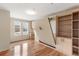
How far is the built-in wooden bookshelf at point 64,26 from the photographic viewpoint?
12.2 feet

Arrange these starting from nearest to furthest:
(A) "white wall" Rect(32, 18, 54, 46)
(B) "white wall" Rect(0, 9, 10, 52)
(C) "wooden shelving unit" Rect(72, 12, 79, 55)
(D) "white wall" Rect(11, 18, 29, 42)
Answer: (C) "wooden shelving unit" Rect(72, 12, 79, 55) → (B) "white wall" Rect(0, 9, 10, 52) → (A) "white wall" Rect(32, 18, 54, 46) → (D) "white wall" Rect(11, 18, 29, 42)

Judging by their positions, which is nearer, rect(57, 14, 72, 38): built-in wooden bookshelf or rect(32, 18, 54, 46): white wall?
rect(57, 14, 72, 38): built-in wooden bookshelf

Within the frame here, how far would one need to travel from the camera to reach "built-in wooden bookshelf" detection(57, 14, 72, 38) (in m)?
3.72

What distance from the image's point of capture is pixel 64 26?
3980 mm

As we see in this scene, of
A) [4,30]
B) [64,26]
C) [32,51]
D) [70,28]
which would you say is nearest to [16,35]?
[4,30]

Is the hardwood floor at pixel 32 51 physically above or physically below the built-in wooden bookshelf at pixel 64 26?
below

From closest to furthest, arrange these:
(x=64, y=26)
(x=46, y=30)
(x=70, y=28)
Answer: (x=70, y=28), (x=64, y=26), (x=46, y=30)

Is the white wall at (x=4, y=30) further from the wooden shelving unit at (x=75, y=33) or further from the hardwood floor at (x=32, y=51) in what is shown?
the wooden shelving unit at (x=75, y=33)

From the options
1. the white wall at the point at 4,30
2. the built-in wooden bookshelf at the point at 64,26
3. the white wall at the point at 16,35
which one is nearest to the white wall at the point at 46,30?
the built-in wooden bookshelf at the point at 64,26

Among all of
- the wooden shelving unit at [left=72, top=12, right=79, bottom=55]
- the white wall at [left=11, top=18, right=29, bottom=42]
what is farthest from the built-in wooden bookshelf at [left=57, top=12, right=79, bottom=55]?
the white wall at [left=11, top=18, right=29, bottom=42]

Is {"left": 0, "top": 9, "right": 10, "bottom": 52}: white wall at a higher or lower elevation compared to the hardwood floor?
higher

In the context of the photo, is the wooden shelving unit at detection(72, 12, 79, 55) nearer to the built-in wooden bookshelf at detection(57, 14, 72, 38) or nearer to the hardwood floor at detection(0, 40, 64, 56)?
the built-in wooden bookshelf at detection(57, 14, 72, 38)

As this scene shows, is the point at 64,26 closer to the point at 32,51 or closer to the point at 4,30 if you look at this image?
the point at 32,51

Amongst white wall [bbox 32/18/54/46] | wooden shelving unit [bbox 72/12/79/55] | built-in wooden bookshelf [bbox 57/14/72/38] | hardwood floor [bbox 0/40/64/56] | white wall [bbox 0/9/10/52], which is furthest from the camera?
white wall [bbox 32/18/54/46]
